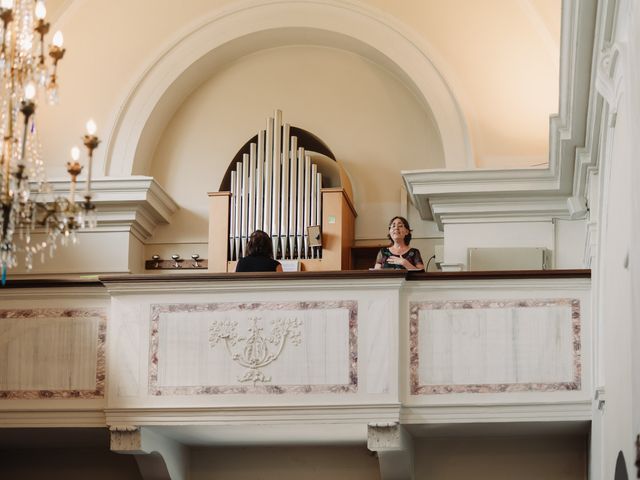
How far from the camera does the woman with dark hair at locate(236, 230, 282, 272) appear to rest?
460 inches

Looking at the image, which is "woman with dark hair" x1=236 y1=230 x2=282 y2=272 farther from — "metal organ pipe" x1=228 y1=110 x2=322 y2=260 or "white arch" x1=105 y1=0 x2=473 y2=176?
"white arch" x1=105 y1=0 x2=473 y2=176

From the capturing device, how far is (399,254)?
12125mm

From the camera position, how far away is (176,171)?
14.9 metres

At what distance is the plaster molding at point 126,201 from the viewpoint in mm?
13836

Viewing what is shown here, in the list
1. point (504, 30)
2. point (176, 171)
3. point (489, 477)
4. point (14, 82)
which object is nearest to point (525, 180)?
point (504, 30)

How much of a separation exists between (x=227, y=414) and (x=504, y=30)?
5.26m

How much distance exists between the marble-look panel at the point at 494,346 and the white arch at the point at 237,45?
3.67 metres

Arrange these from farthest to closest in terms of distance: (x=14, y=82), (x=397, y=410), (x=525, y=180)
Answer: (x=525, y=180)
(x=397, y=410)
(x=14, y=82)

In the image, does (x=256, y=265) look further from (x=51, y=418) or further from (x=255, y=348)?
(x=51, y=418)

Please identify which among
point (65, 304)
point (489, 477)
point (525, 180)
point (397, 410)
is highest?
point (525, 180)

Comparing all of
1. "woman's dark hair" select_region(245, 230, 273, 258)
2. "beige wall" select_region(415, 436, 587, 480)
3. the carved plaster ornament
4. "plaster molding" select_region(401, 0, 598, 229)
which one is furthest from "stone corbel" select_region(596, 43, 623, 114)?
A: "beige wall" select_region(415, 436, 587, 480)

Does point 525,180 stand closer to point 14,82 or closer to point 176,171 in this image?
point 176,171

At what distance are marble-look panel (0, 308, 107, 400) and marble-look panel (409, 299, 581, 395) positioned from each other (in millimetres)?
2679

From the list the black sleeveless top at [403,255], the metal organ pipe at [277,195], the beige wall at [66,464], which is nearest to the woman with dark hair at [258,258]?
the black sleeveless top at [403,255]
